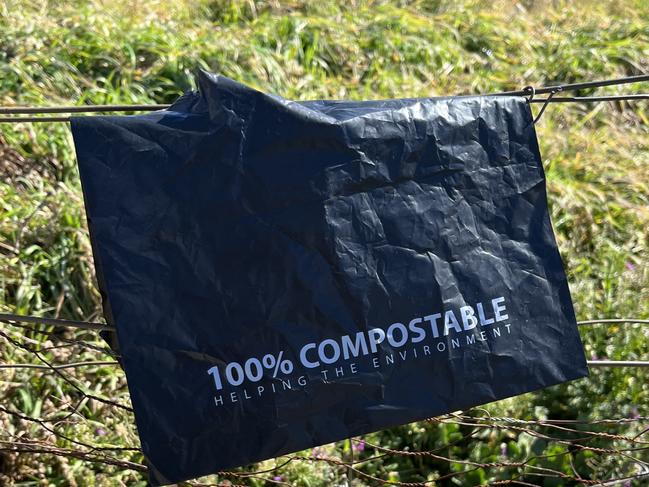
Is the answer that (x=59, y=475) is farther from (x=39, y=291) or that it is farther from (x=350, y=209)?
(x=350, y=209)

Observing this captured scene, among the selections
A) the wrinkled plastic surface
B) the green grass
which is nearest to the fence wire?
the green grass

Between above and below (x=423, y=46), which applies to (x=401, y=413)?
below

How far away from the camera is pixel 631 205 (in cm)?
482

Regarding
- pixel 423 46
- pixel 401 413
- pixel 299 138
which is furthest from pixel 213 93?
pixel 423 46

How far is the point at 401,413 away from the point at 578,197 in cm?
338

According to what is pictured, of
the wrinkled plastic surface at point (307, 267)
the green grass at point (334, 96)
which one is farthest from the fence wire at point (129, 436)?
the wrinkled plastic surface at point (307, 267)

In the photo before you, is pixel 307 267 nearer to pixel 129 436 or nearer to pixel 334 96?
pixel 129 436

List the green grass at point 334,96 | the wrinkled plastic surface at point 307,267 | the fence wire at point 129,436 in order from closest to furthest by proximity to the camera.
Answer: the wrinkled plastic surface at point 307,267
the fence wire at point 129,436
the green grass at point 334,96

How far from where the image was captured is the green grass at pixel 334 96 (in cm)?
332

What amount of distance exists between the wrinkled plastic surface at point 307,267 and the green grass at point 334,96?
128 cm

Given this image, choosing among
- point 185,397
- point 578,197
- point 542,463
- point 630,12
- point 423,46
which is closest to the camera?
point 185,397

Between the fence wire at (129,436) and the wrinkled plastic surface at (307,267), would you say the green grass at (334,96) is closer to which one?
the fence wire at (129,436)

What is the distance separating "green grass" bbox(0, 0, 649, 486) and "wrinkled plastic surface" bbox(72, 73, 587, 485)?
1.28m

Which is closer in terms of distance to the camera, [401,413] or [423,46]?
[401,413]
